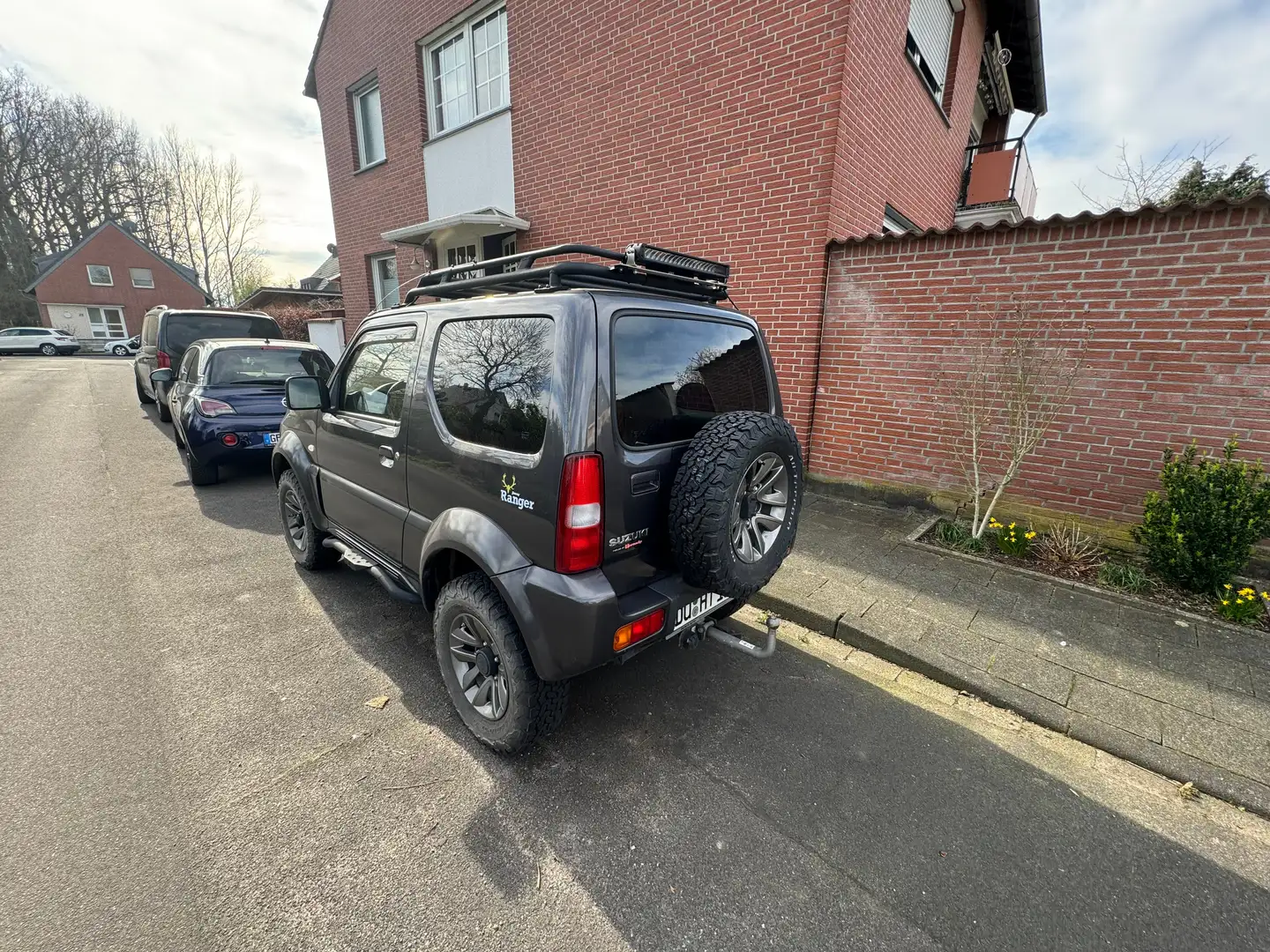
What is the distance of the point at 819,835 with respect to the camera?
195 cm

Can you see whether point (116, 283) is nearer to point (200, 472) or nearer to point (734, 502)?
point (200, 472)

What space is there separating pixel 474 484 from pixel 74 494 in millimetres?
5942

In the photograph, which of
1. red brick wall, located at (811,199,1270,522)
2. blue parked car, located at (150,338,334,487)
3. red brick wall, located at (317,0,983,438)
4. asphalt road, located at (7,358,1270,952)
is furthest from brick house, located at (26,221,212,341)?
red brick wall, located at (811,199,1270,522)

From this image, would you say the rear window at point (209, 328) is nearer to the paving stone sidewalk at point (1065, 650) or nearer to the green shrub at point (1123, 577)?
the paving stone sidewalk at point (1065, 650)

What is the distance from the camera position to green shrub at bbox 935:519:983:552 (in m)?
4.19

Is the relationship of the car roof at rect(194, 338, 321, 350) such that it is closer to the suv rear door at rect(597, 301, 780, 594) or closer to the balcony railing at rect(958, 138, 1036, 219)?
the suv rear door at rect(597, 301, 780, 594)

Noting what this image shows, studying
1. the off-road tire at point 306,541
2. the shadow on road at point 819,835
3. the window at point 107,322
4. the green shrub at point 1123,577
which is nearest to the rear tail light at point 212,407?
the off-road tire at point 306,541

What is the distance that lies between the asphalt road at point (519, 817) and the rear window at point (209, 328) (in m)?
6.27

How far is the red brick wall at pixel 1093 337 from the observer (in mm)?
3572

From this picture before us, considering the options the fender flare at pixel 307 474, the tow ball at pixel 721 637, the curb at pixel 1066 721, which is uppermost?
the fender flare at pixel 307 474

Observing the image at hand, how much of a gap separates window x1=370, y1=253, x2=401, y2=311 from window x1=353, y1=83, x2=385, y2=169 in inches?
69.2

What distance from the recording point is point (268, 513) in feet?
16.9

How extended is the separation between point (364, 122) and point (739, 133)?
9.58 meters

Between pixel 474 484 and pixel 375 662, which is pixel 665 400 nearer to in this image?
pixel 474 484
